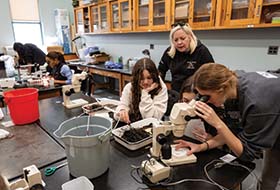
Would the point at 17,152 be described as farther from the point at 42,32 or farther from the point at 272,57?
the point at 42,32

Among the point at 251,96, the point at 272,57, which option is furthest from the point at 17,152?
the point at 272,57

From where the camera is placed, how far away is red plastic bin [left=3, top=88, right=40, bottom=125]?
1472 mm

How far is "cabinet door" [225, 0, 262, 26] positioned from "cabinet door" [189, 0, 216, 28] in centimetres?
20

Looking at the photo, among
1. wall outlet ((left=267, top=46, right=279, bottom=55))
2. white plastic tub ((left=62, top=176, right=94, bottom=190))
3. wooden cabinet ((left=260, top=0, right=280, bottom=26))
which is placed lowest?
white plastic tub ((left=62, top=176, right=94, bottom=190))

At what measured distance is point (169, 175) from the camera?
3.10ft

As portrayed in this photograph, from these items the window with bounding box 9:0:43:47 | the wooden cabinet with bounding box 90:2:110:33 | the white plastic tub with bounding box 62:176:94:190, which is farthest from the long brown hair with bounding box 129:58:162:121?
the window with bounding box 9:0:43:47

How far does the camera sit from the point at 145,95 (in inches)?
68.4

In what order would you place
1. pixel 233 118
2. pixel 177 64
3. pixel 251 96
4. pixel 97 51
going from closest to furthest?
pixel 251 96, pixel 233 118, pixel 177 64, pixel 97 51

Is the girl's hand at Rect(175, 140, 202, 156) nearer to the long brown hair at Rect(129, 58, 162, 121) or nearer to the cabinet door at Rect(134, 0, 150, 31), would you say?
the long brown hair at Rect(129, 58, 162, 121)

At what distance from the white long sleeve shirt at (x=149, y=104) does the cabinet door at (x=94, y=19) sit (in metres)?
3.48

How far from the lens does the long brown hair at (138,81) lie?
66.6 inches

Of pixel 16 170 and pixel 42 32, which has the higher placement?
pixel 42 32

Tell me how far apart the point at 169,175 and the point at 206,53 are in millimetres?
1626

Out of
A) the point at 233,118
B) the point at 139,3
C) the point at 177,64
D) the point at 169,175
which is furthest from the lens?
the point at 139,3
